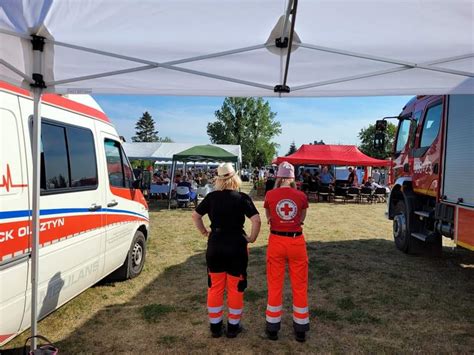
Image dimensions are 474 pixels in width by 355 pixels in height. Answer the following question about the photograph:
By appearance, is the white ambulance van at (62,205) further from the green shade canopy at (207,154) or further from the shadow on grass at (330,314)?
the green shade canopy at (207,154)

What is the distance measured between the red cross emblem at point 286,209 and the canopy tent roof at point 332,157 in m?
14.6

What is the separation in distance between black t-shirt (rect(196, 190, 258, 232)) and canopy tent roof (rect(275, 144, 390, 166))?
14.7 meters

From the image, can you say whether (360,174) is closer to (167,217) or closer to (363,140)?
(167,217)

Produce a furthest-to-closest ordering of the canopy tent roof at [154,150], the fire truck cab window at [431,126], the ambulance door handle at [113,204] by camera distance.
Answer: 1. the canopy tent roof at [154,150]
2. the fire truck cab window at [431,126]
3. the ambulance door handle at [113,204]

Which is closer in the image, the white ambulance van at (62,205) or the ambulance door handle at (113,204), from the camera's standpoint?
the white ambulance van at (62,205)

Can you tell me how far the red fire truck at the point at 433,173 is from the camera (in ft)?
14.5

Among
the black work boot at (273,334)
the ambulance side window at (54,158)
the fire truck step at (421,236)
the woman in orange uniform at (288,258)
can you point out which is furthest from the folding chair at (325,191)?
the ambulance side window at (54,158)

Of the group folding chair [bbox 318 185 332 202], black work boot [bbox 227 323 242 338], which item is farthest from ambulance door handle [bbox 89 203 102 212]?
folding chair [bbox 318 185 332 202]

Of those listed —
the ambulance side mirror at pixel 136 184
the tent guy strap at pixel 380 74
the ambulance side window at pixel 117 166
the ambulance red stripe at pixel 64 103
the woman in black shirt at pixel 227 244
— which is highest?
the tent guy strap at pixel 380 74

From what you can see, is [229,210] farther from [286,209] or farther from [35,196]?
[35,196]

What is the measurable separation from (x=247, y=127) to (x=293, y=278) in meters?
57.3

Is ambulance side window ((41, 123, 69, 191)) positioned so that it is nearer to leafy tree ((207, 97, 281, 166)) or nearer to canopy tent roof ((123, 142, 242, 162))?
canopy tent roof ((123, 142, 242, 162))

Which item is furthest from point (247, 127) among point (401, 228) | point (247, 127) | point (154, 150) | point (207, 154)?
point (401, 228)

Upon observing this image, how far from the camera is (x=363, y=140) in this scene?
218ft
